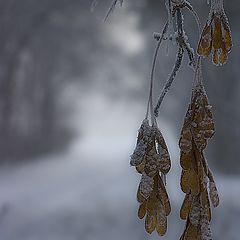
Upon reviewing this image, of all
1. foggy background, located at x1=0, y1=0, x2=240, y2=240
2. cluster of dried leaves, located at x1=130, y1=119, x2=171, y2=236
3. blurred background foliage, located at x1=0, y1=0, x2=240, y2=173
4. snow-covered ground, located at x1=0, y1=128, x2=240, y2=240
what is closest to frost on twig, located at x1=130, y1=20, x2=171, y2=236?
cluster of dried leaves, located at x1=130, y1=119, x2=171, y2=236

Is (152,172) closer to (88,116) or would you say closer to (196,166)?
(196,166)

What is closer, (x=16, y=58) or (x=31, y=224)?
(x=31, y=224)

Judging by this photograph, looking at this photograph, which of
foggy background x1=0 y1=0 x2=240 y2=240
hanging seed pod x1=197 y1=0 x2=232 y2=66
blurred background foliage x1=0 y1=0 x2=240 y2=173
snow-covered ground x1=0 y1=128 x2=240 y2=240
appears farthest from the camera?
blurred background foliage x1=0 y1=0 x2=240 y2=173

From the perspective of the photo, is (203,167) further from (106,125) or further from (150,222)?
(106,125)

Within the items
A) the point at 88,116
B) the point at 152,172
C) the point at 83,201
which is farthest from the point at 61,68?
the point at 152,172

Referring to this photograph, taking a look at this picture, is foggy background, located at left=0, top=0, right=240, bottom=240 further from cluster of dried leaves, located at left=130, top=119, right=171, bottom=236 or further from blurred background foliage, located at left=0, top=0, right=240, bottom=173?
cluster of dried leaves, located at left=130, top=119, right=171, bottom=236

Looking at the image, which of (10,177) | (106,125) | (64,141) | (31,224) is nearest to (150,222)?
(31,224)

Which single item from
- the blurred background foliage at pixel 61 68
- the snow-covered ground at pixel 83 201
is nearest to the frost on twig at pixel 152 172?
the snow-covered ground at pixel 83 201
